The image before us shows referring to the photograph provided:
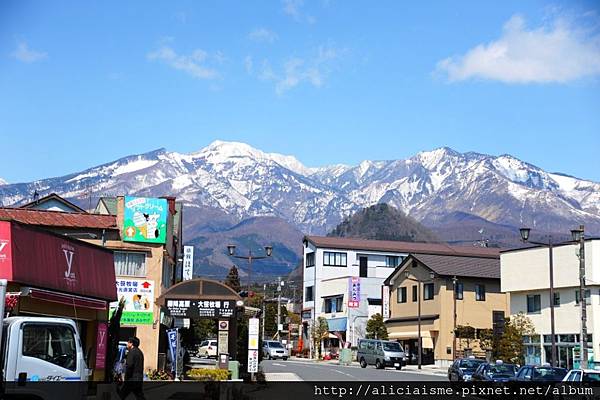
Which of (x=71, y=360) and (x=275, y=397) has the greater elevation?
(x=71, y=360)

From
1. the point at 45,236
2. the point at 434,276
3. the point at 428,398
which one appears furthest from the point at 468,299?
the point at 45,236

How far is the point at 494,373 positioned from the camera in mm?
30234

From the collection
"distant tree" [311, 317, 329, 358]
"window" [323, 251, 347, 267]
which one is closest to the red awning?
"distant tree" [311, 317, 329, 358]

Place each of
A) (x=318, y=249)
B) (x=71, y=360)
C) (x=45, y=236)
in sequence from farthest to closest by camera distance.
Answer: (x=318, y=249)
(x=45, y=236)
(x=71, y=360)

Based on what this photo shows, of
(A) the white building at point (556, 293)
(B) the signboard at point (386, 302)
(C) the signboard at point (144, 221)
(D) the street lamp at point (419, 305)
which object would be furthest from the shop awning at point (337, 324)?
(C) the signboard at point (144, 221)

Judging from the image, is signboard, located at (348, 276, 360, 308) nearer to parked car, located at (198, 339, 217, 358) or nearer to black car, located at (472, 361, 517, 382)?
parked car, located at (198, 339, 217, 358)

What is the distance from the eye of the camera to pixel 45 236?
56.6 feet

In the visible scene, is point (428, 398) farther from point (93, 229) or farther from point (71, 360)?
point (93, 229)

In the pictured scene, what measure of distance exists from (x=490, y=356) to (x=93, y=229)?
2790 cm

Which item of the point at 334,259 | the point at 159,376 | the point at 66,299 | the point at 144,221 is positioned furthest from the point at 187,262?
the point at 66,299

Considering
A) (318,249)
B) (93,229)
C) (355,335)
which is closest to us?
(93,229)

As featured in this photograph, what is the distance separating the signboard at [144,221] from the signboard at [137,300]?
2.13 meters

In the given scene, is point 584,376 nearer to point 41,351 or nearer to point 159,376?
point 41,351

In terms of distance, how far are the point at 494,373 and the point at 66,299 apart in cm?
1817
